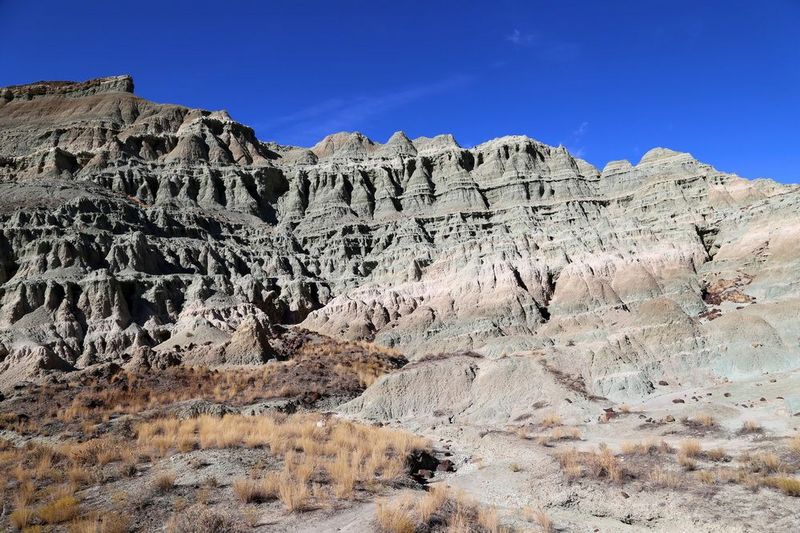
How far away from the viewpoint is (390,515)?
398 inches

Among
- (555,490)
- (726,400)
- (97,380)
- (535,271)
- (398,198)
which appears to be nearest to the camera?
(555,490)

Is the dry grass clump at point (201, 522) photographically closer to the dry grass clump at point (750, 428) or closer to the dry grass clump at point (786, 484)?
the dry grass clump at point (786, 484)

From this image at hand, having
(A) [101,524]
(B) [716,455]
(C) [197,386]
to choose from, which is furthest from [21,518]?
(C) [197,386]

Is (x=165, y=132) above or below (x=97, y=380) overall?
above

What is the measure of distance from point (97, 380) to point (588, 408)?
3232cm

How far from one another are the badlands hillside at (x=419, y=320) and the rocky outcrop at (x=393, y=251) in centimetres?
27

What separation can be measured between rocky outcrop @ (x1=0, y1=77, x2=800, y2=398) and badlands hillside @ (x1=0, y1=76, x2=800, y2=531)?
0.27 m

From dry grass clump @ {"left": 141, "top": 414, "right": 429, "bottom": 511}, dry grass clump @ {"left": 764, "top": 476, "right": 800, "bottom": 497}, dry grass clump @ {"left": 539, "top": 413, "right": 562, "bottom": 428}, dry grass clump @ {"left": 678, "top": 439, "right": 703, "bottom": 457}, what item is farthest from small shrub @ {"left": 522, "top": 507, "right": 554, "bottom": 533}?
dry grass clump @ {"left": 539, "top": 413, "right": 562, "bottom": 428}

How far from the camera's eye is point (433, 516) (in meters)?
10.6

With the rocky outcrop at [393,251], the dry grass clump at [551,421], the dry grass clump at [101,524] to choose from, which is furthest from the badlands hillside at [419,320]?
the dry grass clump at [101,524]

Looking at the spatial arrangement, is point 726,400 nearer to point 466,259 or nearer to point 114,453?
point 114,453

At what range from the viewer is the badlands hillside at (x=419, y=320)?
44.5 feet

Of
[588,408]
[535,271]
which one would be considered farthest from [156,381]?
[535,271]

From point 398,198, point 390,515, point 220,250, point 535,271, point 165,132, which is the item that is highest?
point 165,132
